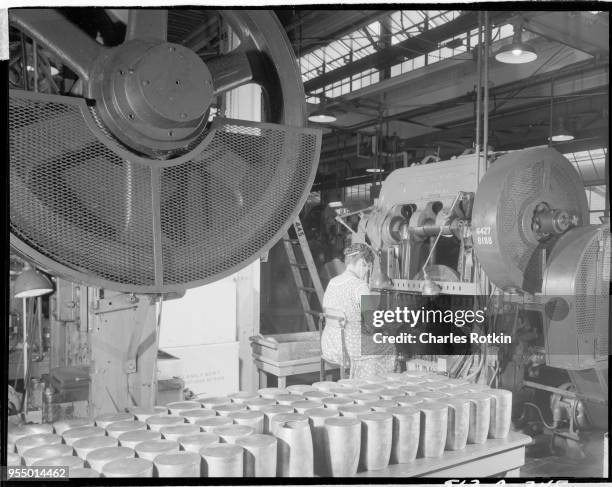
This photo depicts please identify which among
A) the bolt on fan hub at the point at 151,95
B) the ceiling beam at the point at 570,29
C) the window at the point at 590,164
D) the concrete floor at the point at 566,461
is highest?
the ceiling beam at the point at 570,29

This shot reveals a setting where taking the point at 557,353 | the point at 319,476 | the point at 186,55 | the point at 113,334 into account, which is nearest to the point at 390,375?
the point at 319,476

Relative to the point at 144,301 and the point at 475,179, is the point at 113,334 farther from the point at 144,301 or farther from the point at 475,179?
the point at 475,179

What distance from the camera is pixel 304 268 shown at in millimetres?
4324

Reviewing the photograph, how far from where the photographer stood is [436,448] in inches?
53.1

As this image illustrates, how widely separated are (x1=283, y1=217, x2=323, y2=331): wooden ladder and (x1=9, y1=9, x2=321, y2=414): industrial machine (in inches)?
114

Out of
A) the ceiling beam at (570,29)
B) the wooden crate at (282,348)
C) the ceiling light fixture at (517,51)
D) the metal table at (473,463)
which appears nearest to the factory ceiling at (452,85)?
the ceiling beam at (570,29)

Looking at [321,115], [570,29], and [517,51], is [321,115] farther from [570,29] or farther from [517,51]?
[570,29]

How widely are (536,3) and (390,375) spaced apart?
127 centimetres

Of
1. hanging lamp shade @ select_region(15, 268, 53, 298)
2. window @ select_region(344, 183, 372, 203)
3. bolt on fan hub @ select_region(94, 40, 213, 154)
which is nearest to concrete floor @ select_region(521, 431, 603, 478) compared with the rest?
bolt on fan hub @ select_region(94, 40, 213, 154)

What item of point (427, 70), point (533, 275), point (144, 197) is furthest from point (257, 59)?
point (427, 70)

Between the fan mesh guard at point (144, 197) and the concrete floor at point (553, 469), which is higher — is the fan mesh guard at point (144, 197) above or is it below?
above

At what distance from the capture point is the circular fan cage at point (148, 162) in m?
0.87

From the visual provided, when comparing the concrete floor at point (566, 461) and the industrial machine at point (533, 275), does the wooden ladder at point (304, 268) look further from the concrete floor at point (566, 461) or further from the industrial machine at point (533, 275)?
the concrete floor at point (566, 461)

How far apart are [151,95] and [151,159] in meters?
0.11
